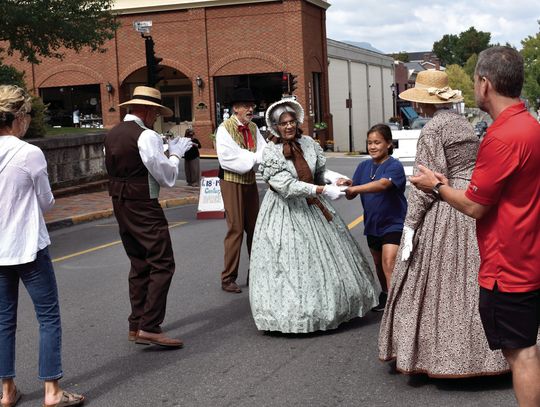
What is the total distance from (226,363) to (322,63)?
1638 inches

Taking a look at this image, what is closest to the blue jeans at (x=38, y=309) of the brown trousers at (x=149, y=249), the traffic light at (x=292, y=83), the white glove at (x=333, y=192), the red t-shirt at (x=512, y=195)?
the brown trousers at (x=149, y=249)

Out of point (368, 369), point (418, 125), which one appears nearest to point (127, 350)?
point (368, 369)

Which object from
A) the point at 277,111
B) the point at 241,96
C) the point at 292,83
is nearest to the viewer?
the point at 277,111

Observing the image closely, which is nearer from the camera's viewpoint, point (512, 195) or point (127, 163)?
point (512, 195)

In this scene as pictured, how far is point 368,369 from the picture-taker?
5789 mm

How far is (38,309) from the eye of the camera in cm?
510

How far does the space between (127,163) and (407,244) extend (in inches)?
87.2

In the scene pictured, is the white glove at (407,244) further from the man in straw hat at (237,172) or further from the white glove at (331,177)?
the man in straw hat at (237,172)

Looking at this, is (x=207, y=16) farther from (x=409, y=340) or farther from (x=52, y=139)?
(x=409, y=340)

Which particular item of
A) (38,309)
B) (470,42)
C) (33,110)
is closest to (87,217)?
(33,110)

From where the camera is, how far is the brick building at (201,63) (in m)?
42.4

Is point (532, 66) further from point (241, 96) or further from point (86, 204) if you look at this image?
point (241, 96)

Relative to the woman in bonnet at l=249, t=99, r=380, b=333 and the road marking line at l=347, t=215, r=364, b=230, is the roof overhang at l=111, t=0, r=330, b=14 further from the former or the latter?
the woman in bonnet at l=249, t=99, r=380, b=333

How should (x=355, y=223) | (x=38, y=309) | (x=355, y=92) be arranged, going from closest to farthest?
(x=38, y=309), (x=355, y=223), (x=355, y=92)
